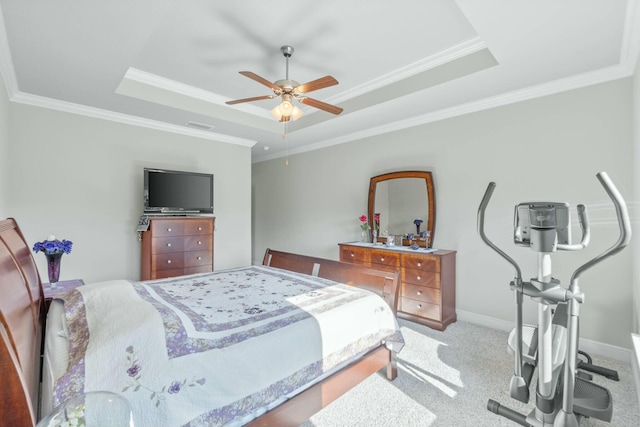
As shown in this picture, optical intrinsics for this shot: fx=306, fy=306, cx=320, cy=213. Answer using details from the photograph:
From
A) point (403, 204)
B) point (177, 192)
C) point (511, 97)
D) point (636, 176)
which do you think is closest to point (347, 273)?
point (403, 204)

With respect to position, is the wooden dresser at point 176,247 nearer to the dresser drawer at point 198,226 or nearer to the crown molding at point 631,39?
the dresser drawer at point 198,226

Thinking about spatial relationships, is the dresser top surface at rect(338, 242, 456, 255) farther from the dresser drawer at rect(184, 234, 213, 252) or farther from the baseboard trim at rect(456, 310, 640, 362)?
the dresser drawer at rect(184, 234, 213, 252)

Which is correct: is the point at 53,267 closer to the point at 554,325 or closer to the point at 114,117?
the point at 114,117

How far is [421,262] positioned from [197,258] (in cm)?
296

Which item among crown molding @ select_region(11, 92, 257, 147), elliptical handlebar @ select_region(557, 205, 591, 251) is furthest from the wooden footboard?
crown molding @ select_region(11, 92, 257, 147)

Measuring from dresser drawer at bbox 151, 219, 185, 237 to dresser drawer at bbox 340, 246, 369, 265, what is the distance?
87.5 inches

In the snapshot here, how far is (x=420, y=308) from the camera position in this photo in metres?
3.55

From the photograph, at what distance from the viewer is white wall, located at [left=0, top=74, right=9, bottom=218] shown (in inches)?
114

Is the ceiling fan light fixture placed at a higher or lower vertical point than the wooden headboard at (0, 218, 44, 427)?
higher

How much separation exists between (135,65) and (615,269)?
4.99 meters

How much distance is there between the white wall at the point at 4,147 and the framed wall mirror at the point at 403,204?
4149 millimetres

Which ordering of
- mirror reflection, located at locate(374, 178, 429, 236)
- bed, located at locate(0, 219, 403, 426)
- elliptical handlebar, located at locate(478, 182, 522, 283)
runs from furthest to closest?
mirror reflection, located at locate(374, 178, 429, 236), elliptical handlebar, located at locate(478, 182, 522, 283), bed, located at locate(0, 219, 403, 426)

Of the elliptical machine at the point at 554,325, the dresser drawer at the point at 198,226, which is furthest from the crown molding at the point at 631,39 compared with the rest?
the dresser drawer at the point at 198,226

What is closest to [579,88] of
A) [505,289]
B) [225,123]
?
[505,289]
